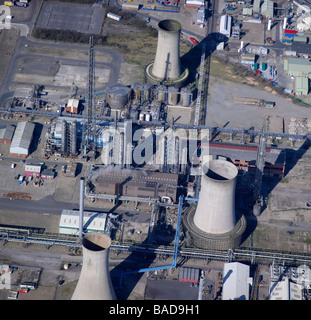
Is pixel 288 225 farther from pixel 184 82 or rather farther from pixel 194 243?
pixel 184 82

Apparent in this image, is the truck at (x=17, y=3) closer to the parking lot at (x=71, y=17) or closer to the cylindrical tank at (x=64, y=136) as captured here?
the parking lot at (x=71, y=17)

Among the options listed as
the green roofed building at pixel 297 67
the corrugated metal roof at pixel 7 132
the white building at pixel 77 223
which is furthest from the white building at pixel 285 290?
the green roofed building at pixel 297 67

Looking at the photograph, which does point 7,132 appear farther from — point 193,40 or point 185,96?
point 193,40

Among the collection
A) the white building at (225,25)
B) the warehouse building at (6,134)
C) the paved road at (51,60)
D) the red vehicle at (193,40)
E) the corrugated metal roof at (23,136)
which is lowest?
the warehouse building at (6,134)

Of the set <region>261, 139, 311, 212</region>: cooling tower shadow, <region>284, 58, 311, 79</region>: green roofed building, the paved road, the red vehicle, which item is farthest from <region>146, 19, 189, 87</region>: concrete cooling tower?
<region>261, 139, 311, 212</region>: cooling tower shadow

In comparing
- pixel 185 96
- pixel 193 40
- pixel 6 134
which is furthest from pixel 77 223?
pixel 193 40

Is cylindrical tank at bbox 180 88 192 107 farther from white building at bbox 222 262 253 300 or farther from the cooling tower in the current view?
the cooling tower

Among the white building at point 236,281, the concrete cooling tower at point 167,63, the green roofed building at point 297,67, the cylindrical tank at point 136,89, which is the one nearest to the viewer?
the white building at point 236,281
